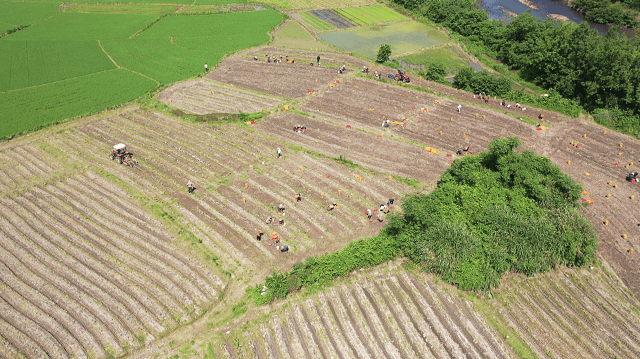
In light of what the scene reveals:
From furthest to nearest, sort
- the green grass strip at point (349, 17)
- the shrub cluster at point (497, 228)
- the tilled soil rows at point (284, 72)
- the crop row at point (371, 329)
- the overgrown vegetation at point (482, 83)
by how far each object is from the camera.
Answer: the green grass strip at point (349, 17), the tilled soil rows at point (284, 72), the overgrown vegetation at point (482, 83), the shrub cluster at point (497, 228), the crop row at point (371, 329)

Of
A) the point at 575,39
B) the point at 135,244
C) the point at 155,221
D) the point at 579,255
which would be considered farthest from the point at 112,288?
the point at 575,39

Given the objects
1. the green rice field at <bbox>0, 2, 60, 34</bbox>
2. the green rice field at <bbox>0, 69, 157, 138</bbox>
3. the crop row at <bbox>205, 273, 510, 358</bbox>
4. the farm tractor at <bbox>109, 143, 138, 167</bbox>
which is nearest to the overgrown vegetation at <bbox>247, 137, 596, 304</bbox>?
the crop row at <bbox>205, 273, 510, 358</bbox>

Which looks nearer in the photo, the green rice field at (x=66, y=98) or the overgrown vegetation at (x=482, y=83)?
the green rice field at (x=66, y=98)

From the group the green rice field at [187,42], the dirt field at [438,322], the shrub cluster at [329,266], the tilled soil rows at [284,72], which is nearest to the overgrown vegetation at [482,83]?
the tilled soil rows at [284,72]

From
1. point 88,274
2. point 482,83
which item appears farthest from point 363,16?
point 88,274

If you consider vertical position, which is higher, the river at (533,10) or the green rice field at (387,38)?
the river at (533,10)

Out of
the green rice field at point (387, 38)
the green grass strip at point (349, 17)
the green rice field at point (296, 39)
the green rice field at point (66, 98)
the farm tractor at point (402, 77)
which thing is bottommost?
the green rice field at point (66, 98)

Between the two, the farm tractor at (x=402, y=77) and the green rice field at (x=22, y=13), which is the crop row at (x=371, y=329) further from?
the green rice field at (x=22, y=13)

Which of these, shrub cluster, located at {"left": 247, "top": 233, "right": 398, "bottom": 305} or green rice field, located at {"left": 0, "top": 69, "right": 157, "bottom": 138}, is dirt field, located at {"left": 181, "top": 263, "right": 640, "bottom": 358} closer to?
shrub cluster, located at {"left": 247, "top": 233, "right": 398, "bottom": 305}
